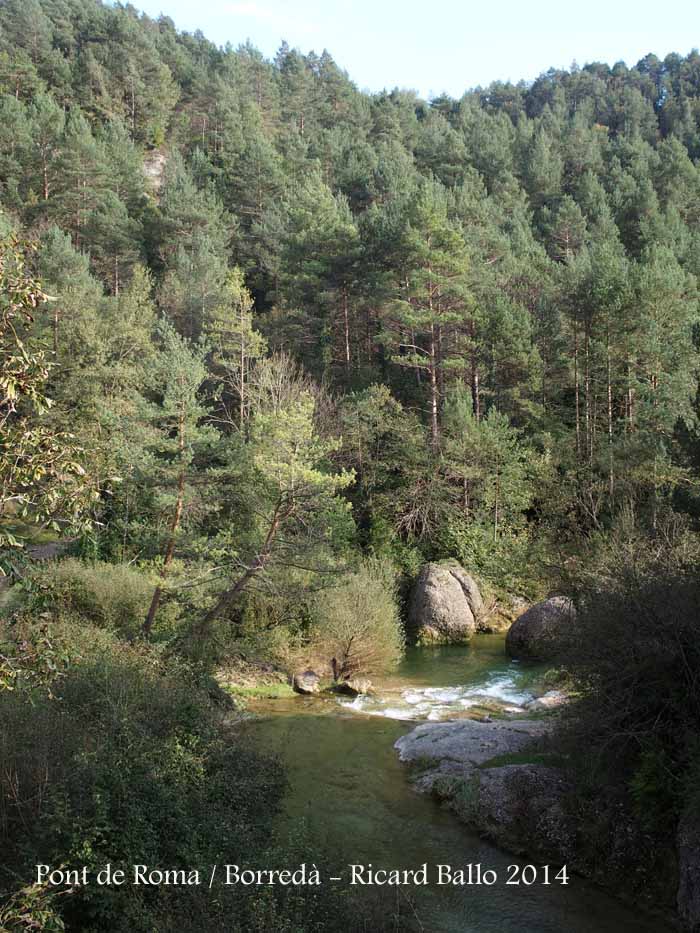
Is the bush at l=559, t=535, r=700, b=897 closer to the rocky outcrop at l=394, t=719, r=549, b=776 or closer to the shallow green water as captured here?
the shallow green water

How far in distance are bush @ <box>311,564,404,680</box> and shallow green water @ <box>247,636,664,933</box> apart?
1431mm

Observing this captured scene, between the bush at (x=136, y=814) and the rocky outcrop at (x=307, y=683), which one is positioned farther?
the rocky outcrop at (x=307, y=683)

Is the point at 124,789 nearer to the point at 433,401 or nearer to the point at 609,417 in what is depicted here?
the point at 433,401

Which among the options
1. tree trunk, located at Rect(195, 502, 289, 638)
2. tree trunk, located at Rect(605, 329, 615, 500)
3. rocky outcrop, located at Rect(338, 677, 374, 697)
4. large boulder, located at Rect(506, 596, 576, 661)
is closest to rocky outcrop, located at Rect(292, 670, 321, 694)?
rocky outcrop, located at Rect(338, 677, 374, 697)

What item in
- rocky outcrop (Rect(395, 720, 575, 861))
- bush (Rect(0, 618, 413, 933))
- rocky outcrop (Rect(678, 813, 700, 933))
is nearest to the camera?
bush (Rect(0, 618, 413, 933))

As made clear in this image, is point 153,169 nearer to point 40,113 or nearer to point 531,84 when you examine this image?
point 40,113

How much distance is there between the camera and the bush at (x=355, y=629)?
72.3 ft

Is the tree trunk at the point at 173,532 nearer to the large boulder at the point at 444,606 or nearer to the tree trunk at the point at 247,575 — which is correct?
the tree trunk at the point at 247,575

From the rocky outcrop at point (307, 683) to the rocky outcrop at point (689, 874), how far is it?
42.1 ft

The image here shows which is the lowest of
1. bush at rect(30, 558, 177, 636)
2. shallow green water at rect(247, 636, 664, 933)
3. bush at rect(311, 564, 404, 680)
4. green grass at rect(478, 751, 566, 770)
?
shallow green water at rect(247, 636, 664, 933)

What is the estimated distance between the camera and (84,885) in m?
7.37

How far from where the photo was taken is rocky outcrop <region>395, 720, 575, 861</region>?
462 inches

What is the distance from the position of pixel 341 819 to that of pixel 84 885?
619cm

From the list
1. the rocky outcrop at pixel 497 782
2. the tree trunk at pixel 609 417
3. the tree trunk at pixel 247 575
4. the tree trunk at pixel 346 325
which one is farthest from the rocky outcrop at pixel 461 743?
the tree trunk at pixel 346 325
